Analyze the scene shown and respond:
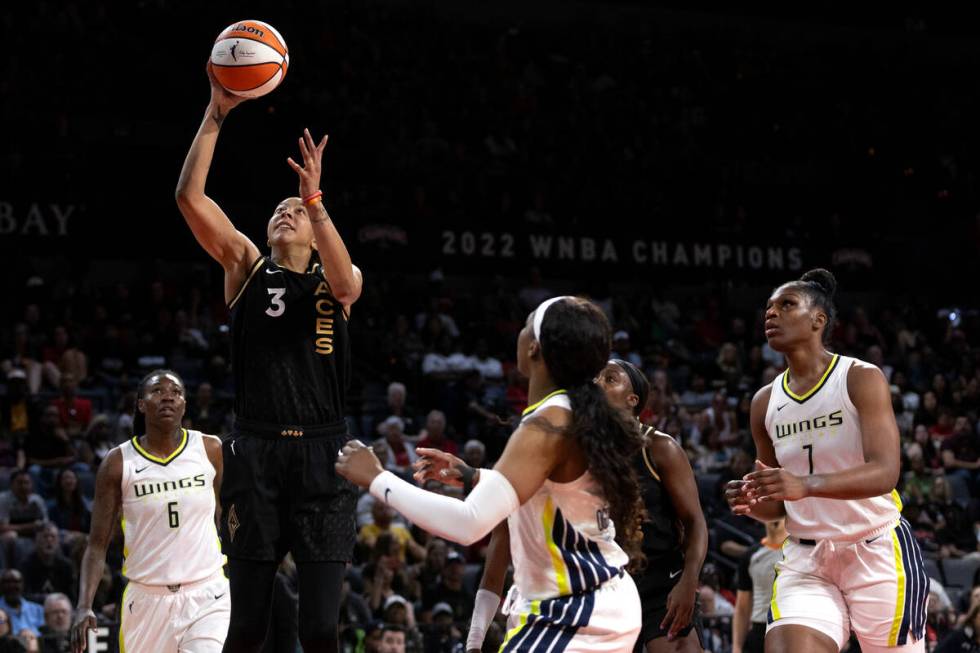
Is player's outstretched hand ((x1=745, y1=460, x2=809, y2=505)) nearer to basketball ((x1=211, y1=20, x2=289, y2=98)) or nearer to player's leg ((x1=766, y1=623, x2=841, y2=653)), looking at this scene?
player's leg ((x1=766, y1=623, x2=841, y2=653))

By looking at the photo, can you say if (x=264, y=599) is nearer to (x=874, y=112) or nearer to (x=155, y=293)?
(x=155, y=293)

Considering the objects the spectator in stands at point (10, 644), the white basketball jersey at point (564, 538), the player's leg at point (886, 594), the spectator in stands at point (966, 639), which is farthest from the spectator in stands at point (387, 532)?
the white basketball jersey at point (564, 538)

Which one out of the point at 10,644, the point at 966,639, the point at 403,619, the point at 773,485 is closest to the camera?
the point at 773,485

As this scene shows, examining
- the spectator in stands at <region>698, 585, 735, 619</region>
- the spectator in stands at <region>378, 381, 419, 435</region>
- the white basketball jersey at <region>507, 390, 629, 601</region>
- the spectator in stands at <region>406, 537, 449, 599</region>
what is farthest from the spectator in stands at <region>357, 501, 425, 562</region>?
the white basketball jersey at <region>507, 390, 629, 601</region>

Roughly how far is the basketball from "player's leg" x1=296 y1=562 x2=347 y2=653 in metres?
1.86

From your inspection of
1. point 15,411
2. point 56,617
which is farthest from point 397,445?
point 56,617

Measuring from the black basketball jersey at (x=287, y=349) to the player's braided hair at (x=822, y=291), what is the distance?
199 centimetres

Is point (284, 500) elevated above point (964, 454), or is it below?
below

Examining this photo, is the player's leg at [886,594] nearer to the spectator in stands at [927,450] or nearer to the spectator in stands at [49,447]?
the spectator in stands at [49,447]

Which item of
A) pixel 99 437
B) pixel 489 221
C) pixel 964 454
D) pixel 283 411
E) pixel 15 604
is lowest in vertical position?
pixel 15 604

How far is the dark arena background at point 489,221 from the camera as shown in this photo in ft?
40.7

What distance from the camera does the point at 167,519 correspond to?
6.36 metres

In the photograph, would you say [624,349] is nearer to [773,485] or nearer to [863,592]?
[863,592]

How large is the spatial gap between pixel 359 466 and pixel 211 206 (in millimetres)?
1645
